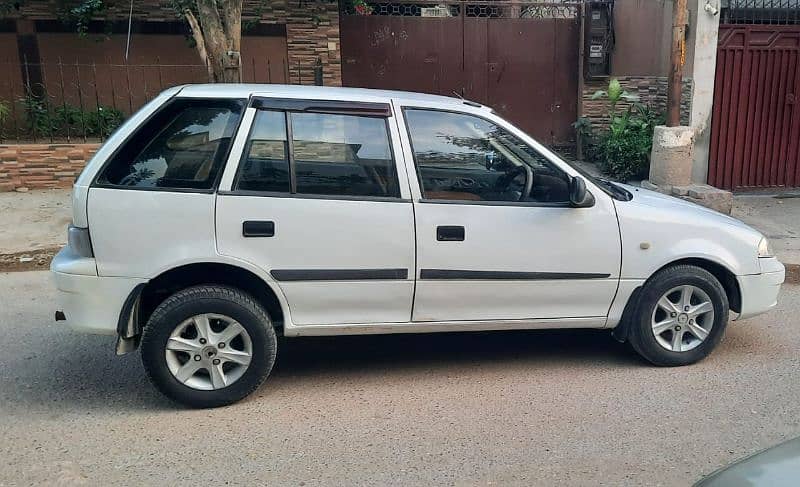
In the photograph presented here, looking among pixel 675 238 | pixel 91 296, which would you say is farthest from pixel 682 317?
→ pixel 91 296

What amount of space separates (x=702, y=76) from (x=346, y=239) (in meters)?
7.75

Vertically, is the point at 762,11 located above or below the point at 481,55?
above

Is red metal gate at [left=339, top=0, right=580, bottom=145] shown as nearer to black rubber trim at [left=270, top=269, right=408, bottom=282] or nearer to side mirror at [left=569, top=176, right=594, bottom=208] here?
side mirror at [left=569, top=176, right=594, bottom=208]

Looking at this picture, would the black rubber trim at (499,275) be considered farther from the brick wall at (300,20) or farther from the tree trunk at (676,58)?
the brick wall at (300,20)

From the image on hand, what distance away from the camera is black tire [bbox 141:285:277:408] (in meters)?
3.96

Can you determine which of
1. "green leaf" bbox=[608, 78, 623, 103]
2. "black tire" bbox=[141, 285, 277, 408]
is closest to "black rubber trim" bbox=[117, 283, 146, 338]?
"black tire" bbox=[141, 285, 277, 408]

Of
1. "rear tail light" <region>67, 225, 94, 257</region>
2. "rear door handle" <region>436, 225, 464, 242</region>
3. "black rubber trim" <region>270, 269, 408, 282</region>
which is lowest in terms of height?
"black rubber trim" <region>270, 269, 408, 282</region>

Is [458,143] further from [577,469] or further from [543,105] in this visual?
[543,105]

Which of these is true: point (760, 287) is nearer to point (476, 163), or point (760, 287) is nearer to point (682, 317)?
point (682, 317)

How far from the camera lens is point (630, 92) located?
38.0 ft

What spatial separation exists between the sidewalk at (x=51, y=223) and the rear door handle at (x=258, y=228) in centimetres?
427

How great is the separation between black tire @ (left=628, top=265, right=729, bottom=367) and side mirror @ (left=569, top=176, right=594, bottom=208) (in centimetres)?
72

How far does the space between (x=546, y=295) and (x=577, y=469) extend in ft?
4.12

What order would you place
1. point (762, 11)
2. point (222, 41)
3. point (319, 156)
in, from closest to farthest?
1. point (319, 156)
2. point (222, 41)
3. point (762, 11)
